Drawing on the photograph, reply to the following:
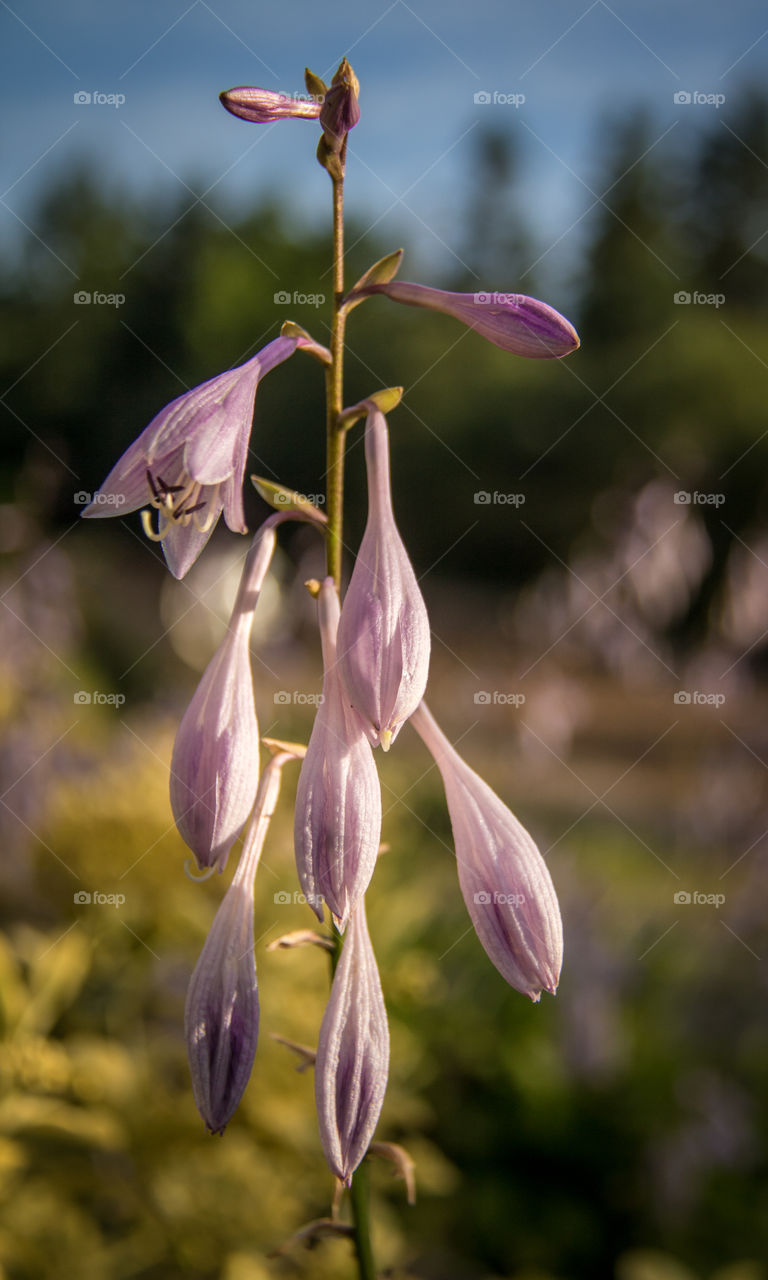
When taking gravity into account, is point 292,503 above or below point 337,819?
above

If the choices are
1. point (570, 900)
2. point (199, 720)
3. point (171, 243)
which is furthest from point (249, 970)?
point (171, 243)

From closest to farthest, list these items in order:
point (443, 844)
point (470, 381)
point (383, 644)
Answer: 1. point (383, 644)
2. point (443, 844)
3. point (470, 381)

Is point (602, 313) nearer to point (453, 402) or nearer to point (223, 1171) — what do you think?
point (453, 402)

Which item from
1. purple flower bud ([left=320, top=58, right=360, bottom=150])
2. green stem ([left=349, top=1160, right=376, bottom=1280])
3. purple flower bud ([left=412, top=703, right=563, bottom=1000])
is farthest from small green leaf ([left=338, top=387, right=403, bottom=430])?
green stem ([left=349, top=1160, right=376, bottom=1280])

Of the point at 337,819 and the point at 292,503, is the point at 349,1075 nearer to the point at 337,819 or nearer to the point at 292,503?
the point at 337,819

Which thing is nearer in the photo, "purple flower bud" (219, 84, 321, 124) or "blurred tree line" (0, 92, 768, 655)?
"purple flower bud" (219, 84, 321, 124)

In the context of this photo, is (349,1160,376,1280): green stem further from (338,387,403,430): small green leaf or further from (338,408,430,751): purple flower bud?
(338,387,403,430): small green leaf

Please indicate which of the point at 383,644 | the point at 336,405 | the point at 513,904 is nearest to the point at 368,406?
the point at 336,405
